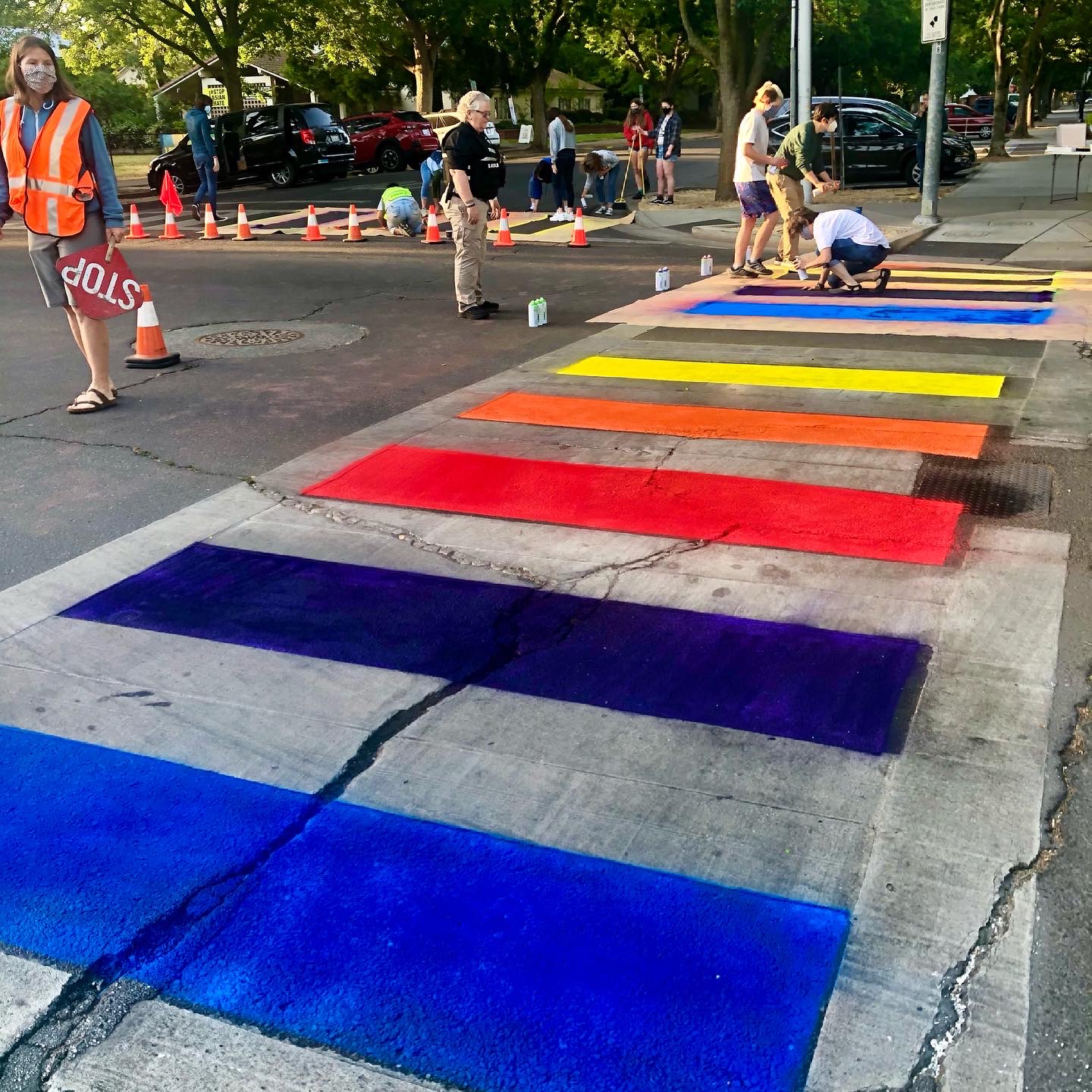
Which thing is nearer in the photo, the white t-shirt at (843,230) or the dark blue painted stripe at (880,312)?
the dark blue painted stripe at (880,312)

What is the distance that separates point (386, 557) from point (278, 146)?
25.8m

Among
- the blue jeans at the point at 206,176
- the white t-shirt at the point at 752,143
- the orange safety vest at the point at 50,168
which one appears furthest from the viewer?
the blue jeans at the point at 206,176

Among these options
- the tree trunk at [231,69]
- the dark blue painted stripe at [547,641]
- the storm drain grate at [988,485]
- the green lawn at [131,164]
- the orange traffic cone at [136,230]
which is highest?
the tree trunk at [231,69]

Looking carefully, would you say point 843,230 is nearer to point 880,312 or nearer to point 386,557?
point 880,312

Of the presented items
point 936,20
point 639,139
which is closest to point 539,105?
point 639,139

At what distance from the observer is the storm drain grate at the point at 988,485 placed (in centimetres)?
564

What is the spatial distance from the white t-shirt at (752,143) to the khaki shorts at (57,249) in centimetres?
732

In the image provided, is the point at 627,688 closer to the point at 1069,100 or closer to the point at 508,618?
the point at 508,618

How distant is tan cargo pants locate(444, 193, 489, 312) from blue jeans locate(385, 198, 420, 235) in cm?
766

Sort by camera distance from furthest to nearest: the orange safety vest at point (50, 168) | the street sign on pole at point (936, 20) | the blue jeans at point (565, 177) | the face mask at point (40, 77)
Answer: the blue jeans at point (565, 177) < the street sign on pole at point (936, 20) < the orange safety vest at point (50, 168) < the face mask at point (40, 77)

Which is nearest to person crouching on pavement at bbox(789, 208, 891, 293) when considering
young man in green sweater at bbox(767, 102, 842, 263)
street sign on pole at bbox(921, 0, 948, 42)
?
young man in green sweater at bbox(767, 102, 842, 263)

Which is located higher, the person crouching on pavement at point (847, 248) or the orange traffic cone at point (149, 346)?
the person crouching on pavement at point (847, 248)

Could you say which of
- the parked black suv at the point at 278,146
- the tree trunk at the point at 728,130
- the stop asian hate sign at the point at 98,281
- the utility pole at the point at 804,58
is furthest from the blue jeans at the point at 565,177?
the stop asian hate sign at the point at 98,281

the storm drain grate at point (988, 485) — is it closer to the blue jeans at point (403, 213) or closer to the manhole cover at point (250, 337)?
the manhole cover at point (250, 337)
